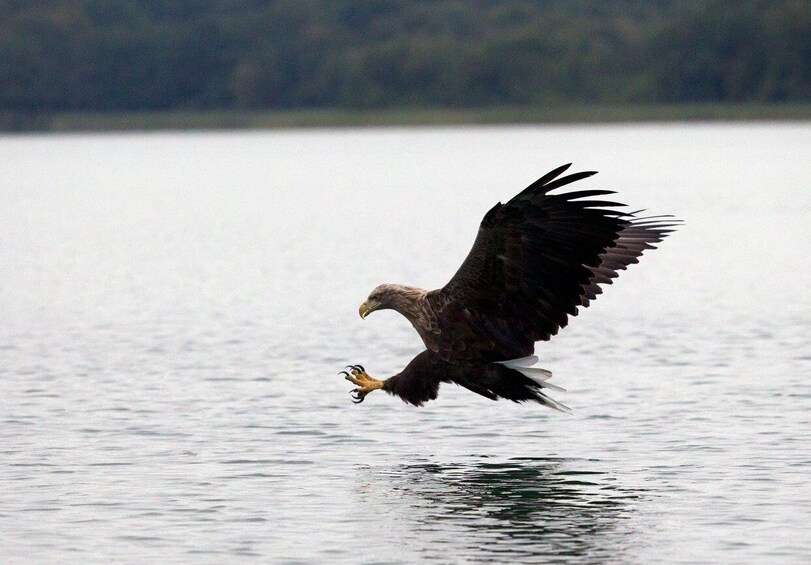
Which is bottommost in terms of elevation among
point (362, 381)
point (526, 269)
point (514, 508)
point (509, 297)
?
point (514, 508)

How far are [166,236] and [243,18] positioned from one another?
118m

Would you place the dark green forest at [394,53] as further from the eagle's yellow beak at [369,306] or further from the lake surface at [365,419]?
the eagle's yellow beak at [369,306]

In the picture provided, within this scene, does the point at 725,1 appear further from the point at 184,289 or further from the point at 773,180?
the point at 184,289

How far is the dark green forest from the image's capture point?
11712 cm

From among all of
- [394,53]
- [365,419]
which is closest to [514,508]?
[365,419]

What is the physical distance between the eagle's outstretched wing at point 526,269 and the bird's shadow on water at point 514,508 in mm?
758

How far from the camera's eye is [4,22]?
492 ft

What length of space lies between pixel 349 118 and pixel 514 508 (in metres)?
128

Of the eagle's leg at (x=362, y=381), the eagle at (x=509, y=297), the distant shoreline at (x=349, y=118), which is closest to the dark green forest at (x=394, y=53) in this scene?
the distant shoreline at (x=349, y=118)

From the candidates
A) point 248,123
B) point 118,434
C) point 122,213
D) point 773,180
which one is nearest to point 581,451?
point 118,434

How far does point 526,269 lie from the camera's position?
396 inches

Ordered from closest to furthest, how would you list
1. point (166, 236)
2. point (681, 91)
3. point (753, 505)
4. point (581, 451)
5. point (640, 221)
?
point (753, 505), point (581, 451), point (640, 221), point (166, 236), point (681, 91)

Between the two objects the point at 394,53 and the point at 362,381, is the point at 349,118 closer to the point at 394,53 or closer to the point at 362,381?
the point at 394,53

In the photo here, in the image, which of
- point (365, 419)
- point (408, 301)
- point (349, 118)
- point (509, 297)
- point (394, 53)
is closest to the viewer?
point (509, 297)
